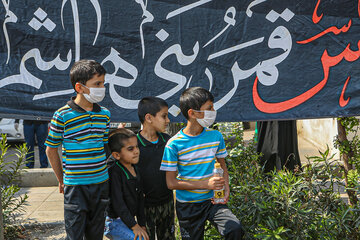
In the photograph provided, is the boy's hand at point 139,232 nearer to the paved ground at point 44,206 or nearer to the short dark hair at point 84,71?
the short dark hair at point 84,71

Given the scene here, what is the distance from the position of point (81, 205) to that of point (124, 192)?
33 centimetres

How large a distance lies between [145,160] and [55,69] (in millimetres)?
1280

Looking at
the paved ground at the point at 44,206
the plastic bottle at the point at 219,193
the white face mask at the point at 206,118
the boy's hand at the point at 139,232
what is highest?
the white face mask at the point at 206,118

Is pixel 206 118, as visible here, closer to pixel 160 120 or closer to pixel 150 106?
pixel 160 120

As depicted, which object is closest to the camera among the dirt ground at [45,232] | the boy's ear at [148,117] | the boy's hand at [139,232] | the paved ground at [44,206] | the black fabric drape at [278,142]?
the boy's hand at [139,232]

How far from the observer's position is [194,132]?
3.21m

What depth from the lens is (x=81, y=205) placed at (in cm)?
314

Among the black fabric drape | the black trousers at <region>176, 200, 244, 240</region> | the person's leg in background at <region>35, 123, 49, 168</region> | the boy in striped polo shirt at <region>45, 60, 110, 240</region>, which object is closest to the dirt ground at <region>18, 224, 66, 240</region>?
the boy in striped polo shirt at <region>45, 60, 110, 240</region>

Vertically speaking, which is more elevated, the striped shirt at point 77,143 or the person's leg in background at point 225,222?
the striped shirt at point 77,143

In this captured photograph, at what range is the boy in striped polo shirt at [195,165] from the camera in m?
3.11

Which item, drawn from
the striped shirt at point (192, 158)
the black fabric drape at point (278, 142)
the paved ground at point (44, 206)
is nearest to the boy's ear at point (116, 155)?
the striped shirt at point (192, 158)

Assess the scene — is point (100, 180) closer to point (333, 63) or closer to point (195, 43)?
point (195, 43)

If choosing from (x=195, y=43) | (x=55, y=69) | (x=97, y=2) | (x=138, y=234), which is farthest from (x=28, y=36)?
(x=138, y=234)

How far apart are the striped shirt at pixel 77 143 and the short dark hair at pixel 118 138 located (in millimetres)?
150
